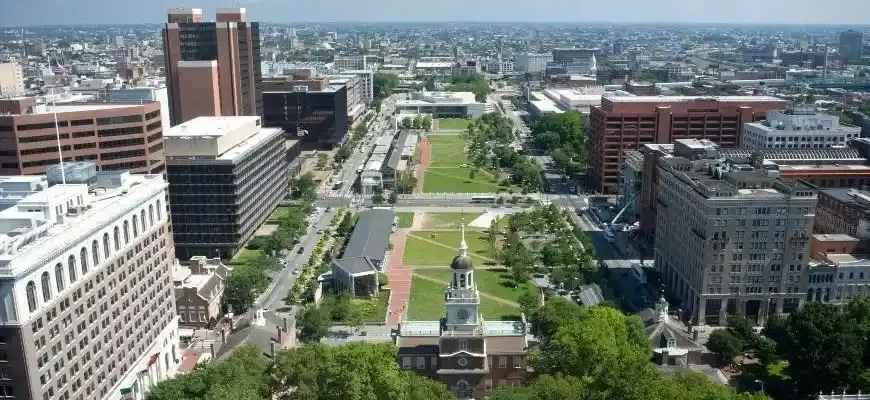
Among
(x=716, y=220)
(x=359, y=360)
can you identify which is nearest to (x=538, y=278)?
(x=716, y=220)

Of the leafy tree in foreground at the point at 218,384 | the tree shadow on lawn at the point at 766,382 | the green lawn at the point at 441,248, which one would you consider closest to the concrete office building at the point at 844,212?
the tree shadow on lawn at the point at 766,382

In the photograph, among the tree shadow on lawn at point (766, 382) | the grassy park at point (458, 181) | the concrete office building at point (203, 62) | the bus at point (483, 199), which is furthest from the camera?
the grassy park at point (458, 181)

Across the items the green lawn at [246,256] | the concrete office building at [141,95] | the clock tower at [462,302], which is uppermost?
the concrete office building at [141,95]

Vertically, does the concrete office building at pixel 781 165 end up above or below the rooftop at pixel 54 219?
below

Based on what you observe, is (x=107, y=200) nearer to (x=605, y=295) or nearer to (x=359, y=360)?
Answer: (x=359, y=360)

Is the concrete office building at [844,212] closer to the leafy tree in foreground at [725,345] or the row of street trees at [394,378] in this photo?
the leafy tree in foreground at [725,345]

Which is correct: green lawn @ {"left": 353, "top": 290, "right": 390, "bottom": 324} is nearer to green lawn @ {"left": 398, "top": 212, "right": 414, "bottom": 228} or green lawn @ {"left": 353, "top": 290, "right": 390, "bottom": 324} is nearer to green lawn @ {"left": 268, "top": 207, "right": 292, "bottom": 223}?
green lawn @ {"left": 398, "top": 212, "right": 414, "bottom": 228}

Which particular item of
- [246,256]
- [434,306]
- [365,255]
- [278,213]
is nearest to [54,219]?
[434,306]
